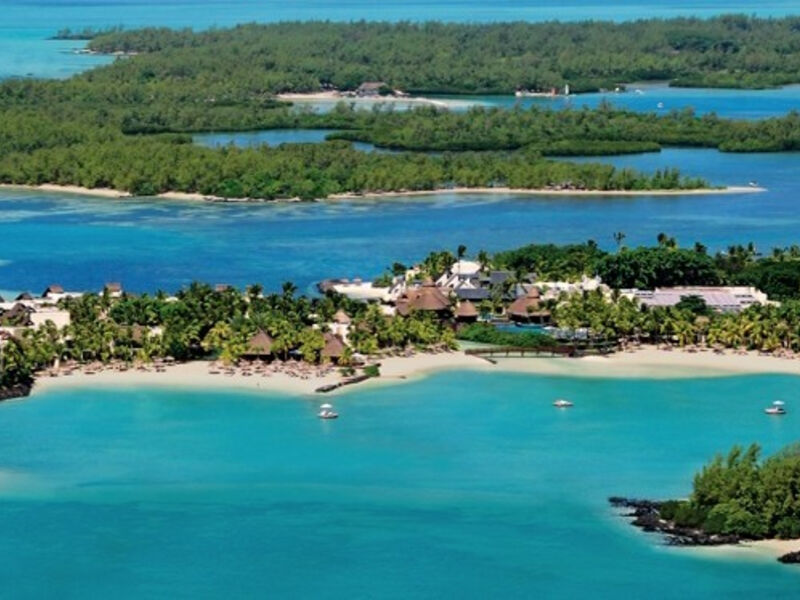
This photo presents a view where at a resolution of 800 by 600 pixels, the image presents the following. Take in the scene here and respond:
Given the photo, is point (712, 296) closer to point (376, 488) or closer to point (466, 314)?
A: point (466, 314)

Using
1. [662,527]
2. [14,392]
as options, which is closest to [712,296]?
[14,392]

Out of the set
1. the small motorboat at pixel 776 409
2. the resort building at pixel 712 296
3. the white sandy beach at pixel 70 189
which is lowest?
the white sandy beach at pixel 70 189

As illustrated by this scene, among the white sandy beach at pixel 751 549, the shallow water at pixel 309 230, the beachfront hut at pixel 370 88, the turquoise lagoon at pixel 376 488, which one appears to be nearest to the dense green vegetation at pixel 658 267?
the shallow water at pixel 309 230

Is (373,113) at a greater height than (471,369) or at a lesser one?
greater

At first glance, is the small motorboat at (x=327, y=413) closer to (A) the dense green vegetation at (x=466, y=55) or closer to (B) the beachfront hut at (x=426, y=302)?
(B) the beachfront hut at (x=426, y=302)

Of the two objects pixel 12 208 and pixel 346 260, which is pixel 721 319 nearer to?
pixel 346 260
